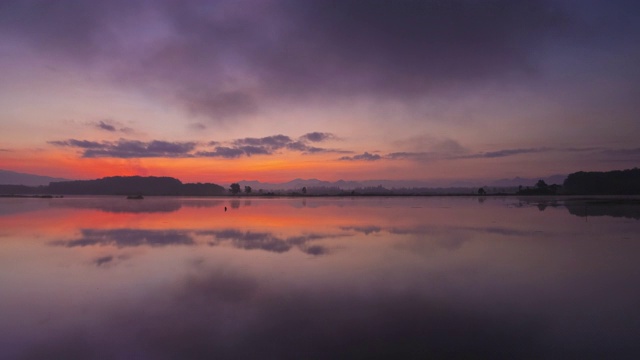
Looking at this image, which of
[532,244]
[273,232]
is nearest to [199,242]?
[273,232]

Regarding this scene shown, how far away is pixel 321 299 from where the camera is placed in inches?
392

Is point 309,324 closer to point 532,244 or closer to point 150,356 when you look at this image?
point 150,356

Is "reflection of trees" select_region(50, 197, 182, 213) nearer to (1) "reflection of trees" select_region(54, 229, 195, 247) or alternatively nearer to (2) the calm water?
(1) "reflection of trees" select_region(54, 229, 195, 247)

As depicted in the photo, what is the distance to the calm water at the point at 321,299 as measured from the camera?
23.7ft

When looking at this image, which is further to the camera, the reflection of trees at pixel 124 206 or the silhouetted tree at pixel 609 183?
the silhouetted tree at pixel 609 183

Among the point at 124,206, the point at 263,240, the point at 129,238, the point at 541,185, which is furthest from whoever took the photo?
the point at 541,185

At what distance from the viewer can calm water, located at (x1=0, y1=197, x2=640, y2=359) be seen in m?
7.23

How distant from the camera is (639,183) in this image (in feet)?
461

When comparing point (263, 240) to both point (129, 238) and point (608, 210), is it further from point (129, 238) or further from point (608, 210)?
point (608, 210)

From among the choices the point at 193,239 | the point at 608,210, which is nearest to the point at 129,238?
the point at 193,239

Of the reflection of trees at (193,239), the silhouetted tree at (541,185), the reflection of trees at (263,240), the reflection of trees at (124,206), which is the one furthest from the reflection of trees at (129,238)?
the silhouetted tree at (541,185)

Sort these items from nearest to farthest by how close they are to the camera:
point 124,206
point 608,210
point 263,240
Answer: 1. point 263,240
2. point 608,210
3. point 124,206

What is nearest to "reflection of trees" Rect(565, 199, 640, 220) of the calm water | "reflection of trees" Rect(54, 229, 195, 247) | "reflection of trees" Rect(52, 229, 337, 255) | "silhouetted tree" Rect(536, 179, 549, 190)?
the calm water

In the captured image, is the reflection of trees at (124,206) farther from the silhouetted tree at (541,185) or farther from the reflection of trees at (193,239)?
the silhouetted tree at (541,185)
